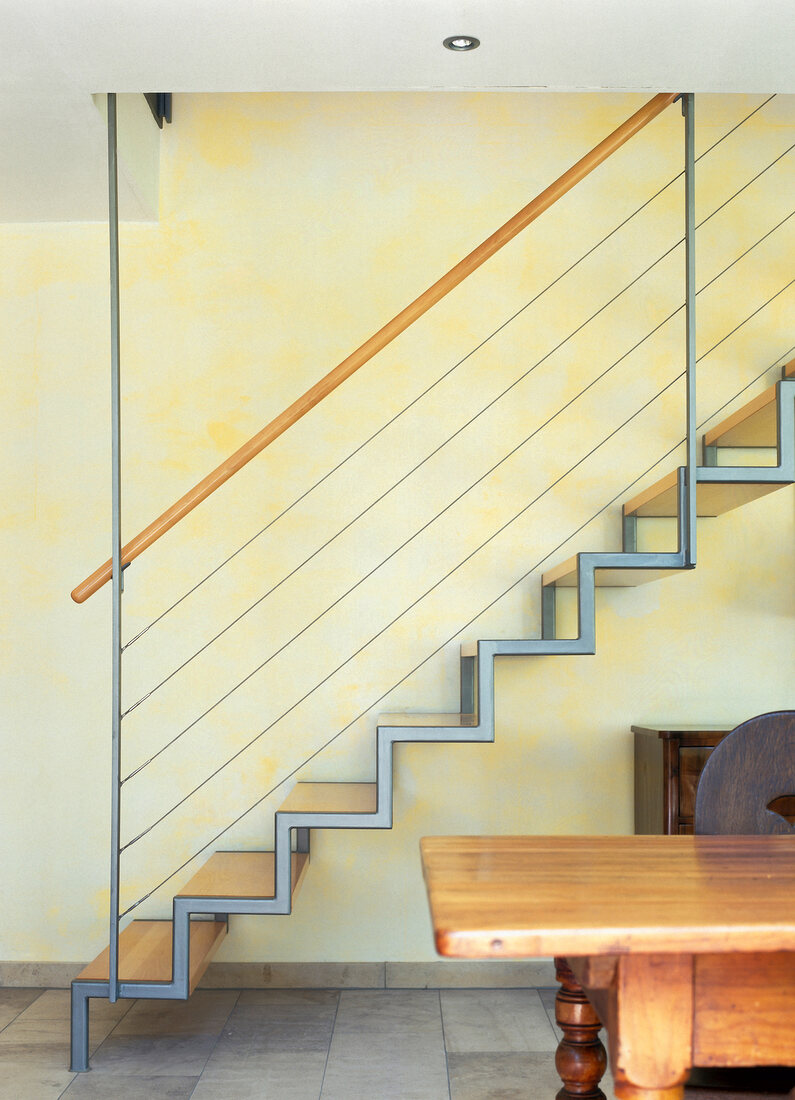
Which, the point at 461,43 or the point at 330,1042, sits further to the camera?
the point at 330,1042

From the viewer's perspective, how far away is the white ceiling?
235cm

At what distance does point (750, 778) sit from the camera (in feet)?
5.77

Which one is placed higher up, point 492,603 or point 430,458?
point 430,458

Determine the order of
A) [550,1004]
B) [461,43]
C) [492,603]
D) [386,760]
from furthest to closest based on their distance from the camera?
[492,603], [550,1004], [386,760], [461,43]

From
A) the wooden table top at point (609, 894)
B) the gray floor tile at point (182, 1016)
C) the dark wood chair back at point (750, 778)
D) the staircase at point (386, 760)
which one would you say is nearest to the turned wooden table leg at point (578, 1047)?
the wooden table top at point (609, 894)

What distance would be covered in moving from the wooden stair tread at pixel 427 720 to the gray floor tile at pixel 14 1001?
1.48m

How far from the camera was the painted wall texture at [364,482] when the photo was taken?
3504 millimetres

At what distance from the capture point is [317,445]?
3602 millimetres

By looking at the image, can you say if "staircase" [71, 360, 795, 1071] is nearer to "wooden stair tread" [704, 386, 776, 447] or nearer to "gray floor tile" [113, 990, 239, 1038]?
"wooden stair tread" [704, 386, 776, 447]

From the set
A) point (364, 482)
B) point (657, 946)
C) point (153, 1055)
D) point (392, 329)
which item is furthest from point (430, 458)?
point (657, 946)

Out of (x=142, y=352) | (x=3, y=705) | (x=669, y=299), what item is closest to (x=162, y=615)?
(x=3, y=705)

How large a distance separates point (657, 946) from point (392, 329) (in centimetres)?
213

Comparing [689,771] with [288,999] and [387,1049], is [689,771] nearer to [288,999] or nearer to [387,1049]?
[387,1049]

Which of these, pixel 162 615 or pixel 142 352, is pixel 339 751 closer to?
pixel 162 615
